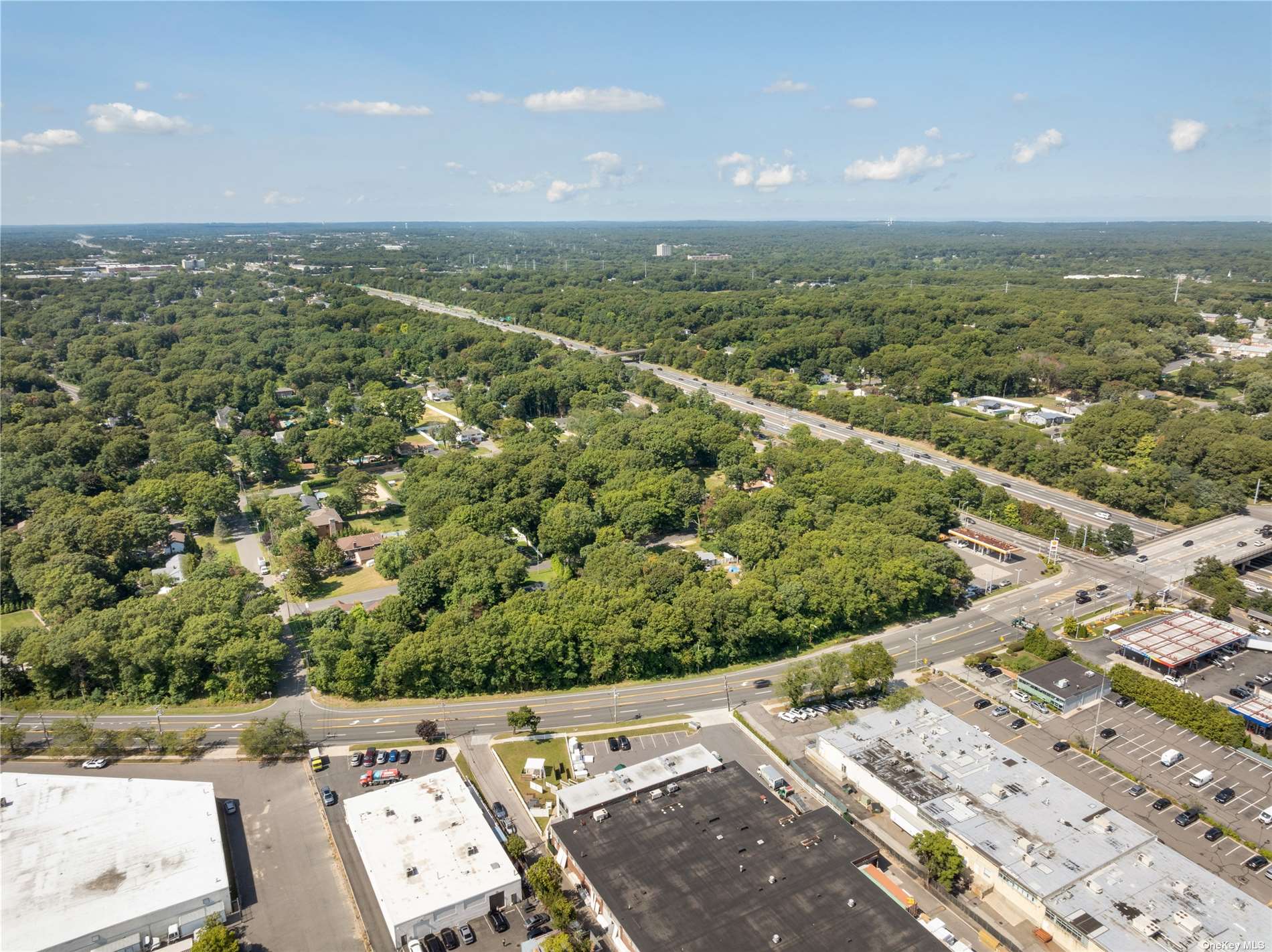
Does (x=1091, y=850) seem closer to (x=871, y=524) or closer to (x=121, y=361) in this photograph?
(x=871, y=524)

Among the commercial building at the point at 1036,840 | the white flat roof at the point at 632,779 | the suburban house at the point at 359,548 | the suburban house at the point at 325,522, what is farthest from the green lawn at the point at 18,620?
the commercial building at the point at 1036,840

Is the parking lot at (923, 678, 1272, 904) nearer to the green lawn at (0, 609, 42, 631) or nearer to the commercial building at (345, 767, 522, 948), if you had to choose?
the commercial building at (345, 767, 522, 948)

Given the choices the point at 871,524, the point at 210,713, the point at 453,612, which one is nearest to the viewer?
the point at 210,713

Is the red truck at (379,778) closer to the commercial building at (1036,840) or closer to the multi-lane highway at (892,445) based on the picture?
the commercial building at (1036,840)

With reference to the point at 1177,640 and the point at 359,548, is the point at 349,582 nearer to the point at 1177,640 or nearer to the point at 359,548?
the point at 359,548

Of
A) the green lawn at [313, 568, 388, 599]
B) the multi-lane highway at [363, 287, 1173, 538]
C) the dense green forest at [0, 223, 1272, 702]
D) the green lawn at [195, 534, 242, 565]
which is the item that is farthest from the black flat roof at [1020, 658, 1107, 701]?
the green lawn at [195, 534, 242, 565]

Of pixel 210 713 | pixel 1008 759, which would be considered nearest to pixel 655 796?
pixel 1008 759
